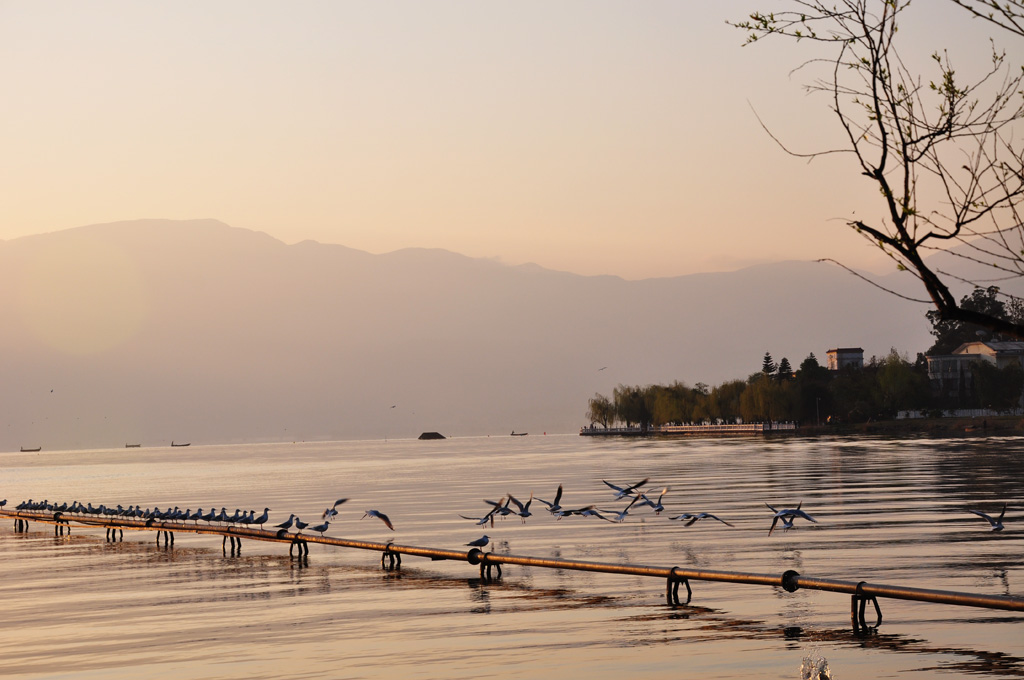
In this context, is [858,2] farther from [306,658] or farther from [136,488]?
[136,488]

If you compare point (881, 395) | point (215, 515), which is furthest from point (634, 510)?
point (881, 395)

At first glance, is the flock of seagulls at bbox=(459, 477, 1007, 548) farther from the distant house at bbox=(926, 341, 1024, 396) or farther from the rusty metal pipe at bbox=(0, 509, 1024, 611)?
the distant house at bbox=(926, 341, 1024, 396)

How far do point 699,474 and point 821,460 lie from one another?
17.2 m

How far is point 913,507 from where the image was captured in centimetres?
3812

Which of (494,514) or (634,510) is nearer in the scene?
(494,514)

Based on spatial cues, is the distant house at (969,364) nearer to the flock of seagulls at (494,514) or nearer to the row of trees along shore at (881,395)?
the row of trees along shore at (881,395)

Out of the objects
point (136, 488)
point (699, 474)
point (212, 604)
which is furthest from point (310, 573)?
point (136, 488)

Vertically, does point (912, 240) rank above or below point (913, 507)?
above

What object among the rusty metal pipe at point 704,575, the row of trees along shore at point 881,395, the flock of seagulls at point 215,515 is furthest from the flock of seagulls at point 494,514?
the row of trees along shore at point 881,395

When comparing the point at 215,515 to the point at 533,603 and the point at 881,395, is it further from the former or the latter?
the point at 881,395

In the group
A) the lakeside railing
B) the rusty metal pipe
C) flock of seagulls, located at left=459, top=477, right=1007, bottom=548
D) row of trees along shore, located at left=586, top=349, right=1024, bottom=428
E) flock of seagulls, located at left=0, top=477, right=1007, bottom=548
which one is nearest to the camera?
the rusty metal pipe

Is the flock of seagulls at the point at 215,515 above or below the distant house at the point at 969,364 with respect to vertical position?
below

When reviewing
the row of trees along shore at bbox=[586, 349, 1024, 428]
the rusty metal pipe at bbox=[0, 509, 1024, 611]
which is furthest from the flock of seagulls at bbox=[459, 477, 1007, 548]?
the row of trees along shore at bbox=[586, 349, 1024, 428]

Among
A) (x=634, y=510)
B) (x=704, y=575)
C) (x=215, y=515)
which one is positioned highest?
(x=704, y=575)
